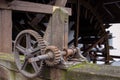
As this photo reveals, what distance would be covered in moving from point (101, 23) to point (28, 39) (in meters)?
7.41

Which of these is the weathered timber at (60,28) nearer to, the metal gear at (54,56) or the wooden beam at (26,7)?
the metal gear at (54,56)

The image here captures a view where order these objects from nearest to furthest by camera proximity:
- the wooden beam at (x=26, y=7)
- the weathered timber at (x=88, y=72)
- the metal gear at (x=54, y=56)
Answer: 1. the weathered timber at (x=88, y=72)
2. the metal gear at (x=54, y=56)
3. the wooden beam at (x=26, y=7)

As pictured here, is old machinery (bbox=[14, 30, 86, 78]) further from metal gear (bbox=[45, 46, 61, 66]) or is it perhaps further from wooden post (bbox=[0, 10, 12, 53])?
wooden post (bbox=[0, 10, 12, 53])

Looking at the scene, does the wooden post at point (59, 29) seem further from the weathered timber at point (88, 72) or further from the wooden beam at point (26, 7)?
the wooden beam at point (26, 7)

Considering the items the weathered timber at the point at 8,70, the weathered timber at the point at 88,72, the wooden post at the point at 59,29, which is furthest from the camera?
the weathered timber at the point at 8,70

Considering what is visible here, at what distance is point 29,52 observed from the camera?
2164mm

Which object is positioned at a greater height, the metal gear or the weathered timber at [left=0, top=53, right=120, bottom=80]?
the metal gear

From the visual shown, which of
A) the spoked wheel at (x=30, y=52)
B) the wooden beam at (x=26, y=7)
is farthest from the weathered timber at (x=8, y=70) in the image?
the wooden beam at (x=26, y=7)

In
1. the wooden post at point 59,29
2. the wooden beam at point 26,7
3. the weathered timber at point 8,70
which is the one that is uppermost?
the wooden beam at point 26,7

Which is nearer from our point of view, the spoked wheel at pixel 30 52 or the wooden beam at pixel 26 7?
the spoked wheel at pixel 30 52

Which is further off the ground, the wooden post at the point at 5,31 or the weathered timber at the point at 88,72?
the wooden post at the point at 5,31

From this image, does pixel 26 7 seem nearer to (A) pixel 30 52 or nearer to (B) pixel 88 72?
(A) pixel 30 52

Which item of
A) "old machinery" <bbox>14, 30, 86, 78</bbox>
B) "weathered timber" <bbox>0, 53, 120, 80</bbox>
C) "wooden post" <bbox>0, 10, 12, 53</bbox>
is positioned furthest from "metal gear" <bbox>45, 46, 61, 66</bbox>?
"wooden post" <bbox>0, 10, 12, 53</bbox>

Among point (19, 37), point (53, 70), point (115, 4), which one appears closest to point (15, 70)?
point (19, 37)
